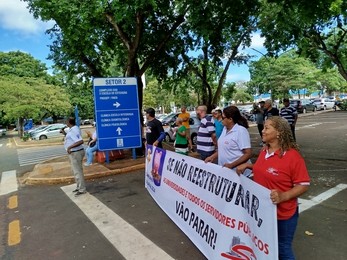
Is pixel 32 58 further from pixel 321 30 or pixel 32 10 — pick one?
pixel 321 30

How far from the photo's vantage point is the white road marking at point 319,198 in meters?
5.32

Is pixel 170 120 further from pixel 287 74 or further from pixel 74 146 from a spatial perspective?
pixel 287 74

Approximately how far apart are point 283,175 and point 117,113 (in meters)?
8.17

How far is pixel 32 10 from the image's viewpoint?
11.9m

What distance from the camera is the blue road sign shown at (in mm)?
9930

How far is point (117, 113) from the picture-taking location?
10219mm

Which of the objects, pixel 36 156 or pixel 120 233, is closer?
pixel 120 233

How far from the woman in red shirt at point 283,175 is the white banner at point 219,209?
0.11 metres

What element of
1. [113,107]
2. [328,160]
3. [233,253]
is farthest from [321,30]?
[233,253]

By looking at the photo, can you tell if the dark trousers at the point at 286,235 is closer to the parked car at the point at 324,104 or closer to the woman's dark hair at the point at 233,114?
the woman's dark hair at the point at 233,114

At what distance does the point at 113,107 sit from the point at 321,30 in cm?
1233

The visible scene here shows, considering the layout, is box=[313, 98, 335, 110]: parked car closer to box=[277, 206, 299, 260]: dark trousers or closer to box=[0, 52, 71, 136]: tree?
box=[0, 52, 71, 136]: tree

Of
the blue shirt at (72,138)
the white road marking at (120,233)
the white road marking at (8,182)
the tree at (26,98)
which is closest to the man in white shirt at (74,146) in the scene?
the blue shirt at (72,138)

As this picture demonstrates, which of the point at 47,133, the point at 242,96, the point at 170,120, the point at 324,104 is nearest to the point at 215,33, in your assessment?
the point at 170,120
